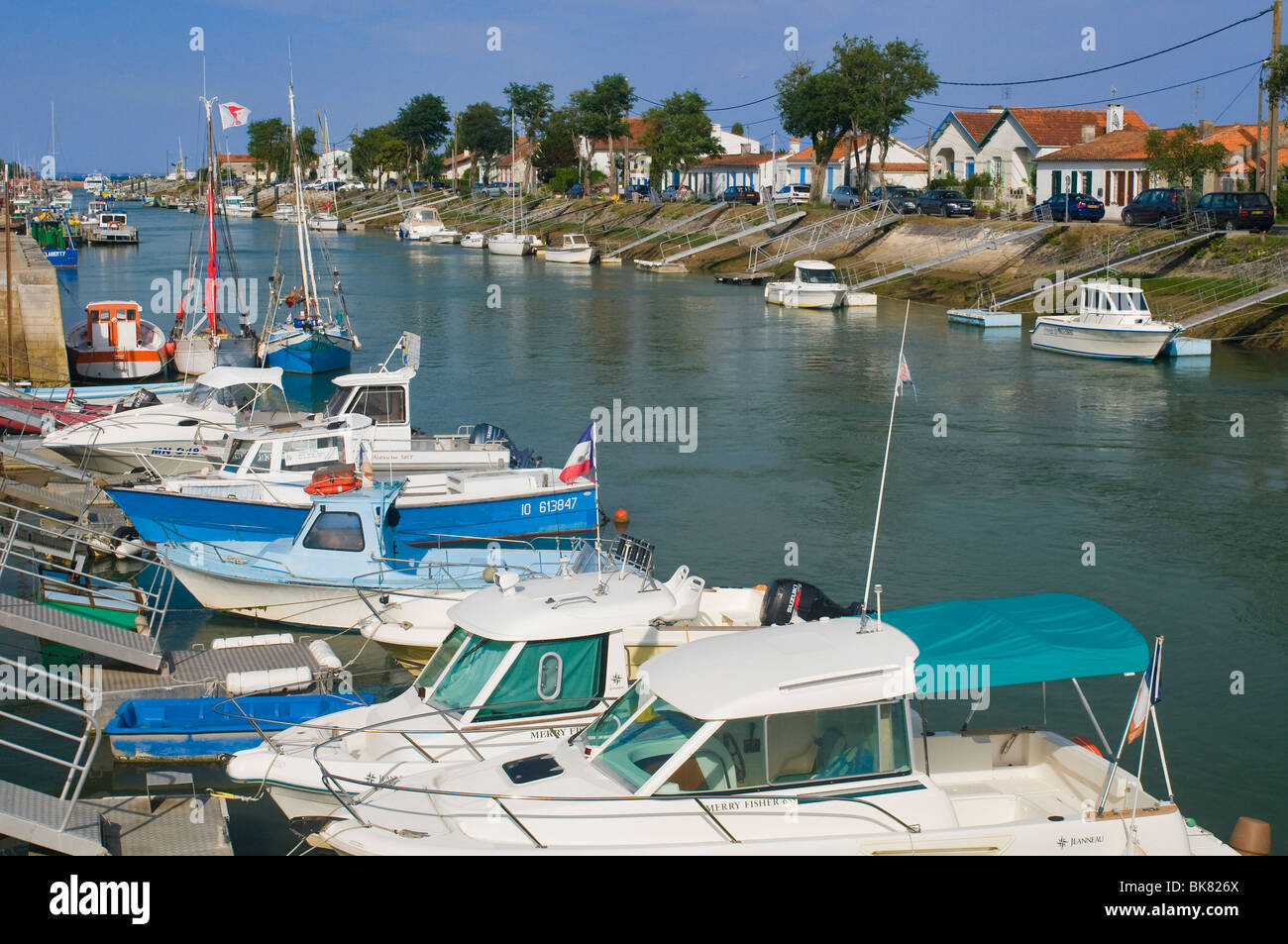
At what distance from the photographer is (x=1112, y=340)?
3972cm

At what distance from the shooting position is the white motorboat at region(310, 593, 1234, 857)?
8.34 m

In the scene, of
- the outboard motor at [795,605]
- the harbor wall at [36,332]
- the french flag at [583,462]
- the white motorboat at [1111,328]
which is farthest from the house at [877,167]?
the outboard motor at [795,605]

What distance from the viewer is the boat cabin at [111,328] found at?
115 ft

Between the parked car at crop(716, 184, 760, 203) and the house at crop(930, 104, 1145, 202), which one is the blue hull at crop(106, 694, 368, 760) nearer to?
the house at crop(930, 104, 1145, 202)

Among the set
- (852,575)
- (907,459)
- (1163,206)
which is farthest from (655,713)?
(1163,206)

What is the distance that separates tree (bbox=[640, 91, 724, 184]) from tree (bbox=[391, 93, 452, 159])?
2170 inches

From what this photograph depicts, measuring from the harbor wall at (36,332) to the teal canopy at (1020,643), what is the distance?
27462 millimetres

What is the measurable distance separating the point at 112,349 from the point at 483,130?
10623cm

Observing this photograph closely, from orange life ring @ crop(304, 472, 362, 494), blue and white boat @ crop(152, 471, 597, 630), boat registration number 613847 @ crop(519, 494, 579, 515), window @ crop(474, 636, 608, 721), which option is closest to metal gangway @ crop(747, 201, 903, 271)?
boat registration number 613847 @ crop(519, 494, 579, 515)

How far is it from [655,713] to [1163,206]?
48.5 metres

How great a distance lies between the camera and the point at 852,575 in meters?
19.4

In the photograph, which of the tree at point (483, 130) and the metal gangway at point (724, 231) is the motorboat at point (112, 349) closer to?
the metal gangway at point (724, 231)

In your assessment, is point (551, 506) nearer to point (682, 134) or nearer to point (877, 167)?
point (877, 167)
